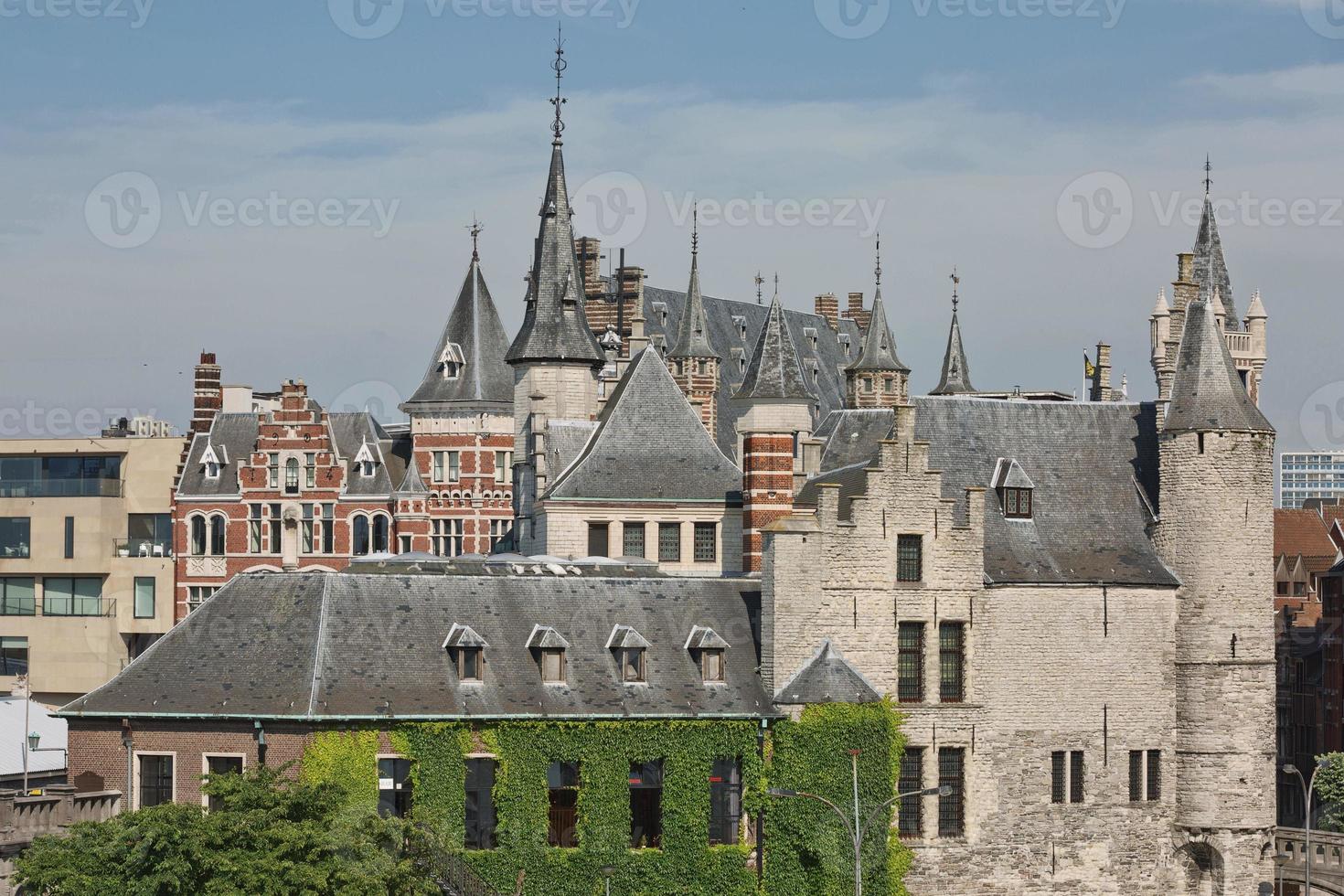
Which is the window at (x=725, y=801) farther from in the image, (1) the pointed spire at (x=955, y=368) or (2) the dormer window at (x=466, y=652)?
(1) the pointed spire at (x=955, y=368)

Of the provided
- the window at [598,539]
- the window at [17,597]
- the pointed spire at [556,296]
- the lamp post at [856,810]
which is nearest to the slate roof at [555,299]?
the pointed spire at [556,296]

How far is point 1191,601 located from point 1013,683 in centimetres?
598

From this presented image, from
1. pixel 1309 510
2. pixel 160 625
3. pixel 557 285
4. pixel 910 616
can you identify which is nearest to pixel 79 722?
pixel 910 616

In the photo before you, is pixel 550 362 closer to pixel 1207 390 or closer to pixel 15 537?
pixel 1207 390

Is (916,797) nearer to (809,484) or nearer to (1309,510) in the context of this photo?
(809,484)

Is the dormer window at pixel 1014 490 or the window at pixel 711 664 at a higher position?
the dormer window at pixel 1014 490

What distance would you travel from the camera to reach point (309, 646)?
58.4 m

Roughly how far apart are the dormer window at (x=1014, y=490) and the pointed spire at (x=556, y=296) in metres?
16.0

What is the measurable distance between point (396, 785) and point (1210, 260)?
124 feet

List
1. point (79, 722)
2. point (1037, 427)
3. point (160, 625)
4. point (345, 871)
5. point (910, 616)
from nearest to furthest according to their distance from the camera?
1. point (345, 871)
2. point (79, 722)
3. point (910, 616)
4. point (1037, 427)
5. point (160, 625)

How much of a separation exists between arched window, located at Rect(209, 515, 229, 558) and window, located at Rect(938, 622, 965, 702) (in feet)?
149

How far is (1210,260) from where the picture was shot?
83.1 m

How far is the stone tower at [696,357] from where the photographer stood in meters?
98.6

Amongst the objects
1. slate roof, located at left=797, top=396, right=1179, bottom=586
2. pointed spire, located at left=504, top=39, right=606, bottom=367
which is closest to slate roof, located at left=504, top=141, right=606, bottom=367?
pointed spire, located at left=504, top=39, right=606, bottom=367
